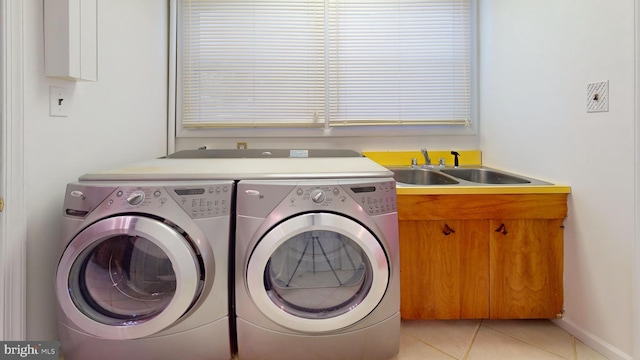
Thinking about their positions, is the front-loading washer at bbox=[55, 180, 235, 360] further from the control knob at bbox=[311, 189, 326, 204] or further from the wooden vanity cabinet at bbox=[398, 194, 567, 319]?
the wooden vanity cabinet at bbox=[398, 194, 567, 319]

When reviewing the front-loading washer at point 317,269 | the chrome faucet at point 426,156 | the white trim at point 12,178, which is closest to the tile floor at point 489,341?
the front-loading washer at point 317,269

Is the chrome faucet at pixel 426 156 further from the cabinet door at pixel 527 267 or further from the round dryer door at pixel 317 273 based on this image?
Answer: the round dryer door at pixel 317 273

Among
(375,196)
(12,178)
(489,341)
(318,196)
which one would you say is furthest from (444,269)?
(12,178)

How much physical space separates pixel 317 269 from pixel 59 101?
4.33 ft

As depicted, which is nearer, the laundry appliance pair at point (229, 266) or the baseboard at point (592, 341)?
the laundry appliance pair at point (229, 266)

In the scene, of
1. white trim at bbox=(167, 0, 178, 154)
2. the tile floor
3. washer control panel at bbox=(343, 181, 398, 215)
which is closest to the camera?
washer control panel at bbox=(343, 181, 398, 215)

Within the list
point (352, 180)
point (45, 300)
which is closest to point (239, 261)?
point (352, 180)

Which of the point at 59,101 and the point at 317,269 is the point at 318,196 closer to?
the point at 317,269

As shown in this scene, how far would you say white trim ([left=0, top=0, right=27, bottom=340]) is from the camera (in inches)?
48.5

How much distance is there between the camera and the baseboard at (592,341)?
1397 millimetres

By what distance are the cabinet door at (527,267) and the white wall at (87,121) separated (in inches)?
79.7

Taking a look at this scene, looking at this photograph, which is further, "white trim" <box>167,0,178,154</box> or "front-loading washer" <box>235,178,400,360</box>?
"white trim" <box>167,0,178,154</box>

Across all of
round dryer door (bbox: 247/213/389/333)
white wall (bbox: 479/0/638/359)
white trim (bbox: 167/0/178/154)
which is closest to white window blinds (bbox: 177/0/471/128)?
white trim (bbox: 167/0/178/154)

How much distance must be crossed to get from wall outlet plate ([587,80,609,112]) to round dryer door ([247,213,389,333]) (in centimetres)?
115
